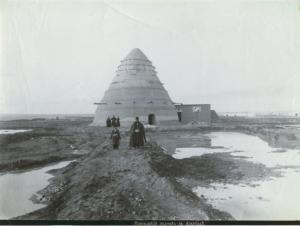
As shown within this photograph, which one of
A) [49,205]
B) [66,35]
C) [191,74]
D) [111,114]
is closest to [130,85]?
[111,114]

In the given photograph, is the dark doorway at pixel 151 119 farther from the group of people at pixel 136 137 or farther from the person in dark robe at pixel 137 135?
the person in dark robe at pixel 137 135

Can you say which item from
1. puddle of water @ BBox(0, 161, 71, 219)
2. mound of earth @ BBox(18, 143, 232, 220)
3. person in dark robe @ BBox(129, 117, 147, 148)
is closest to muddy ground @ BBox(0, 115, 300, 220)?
mound of earth @ BBox(18, 143, 232, 220)

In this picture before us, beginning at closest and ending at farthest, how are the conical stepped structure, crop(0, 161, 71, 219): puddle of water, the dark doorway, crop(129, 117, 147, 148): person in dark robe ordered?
crop(0, 161, 71, 219): puddle of water
crop(129, 117, 147, 148): person in dark robe
the conical stepped structure
the dark doorway

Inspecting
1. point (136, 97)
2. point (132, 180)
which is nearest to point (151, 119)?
point (136, 97)

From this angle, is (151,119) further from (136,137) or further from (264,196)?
(264,196)

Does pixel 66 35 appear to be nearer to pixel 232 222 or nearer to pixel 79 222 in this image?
pixel 79 222

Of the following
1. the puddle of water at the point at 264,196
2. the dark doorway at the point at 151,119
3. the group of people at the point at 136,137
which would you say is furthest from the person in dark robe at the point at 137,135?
the dark doorway at the point at 151,119

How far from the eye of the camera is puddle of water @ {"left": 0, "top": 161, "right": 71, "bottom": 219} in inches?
210

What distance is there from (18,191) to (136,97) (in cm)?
1094

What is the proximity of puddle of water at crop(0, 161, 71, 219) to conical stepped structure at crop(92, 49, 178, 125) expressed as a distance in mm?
9416

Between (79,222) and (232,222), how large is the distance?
3001mm

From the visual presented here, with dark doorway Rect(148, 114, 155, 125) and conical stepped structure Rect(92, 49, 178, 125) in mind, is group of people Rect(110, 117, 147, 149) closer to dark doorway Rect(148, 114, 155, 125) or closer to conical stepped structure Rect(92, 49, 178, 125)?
conical stepped structure Rect(92, 49, 178, 125)

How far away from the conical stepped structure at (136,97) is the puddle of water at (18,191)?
942 cm

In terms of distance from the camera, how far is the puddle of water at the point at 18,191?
5.33m
